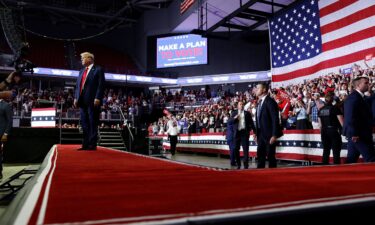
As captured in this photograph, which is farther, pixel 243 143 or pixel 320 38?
pixel 320 38

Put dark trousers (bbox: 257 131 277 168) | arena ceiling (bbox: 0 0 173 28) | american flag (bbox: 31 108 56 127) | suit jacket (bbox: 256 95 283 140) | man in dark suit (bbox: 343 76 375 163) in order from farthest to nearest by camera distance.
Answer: arena ceiling (bbox: 0 0 173 28), american flag (bbox: 31 108 56 127), dark trousers (bbox: 257 131 277 168), suit jacket (bbox: 256 95 283 140), man in dark suit (bbox: 343 76 375 163)

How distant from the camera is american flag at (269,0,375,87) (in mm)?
11337

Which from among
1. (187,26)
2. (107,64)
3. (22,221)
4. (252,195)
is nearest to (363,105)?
(252,195)

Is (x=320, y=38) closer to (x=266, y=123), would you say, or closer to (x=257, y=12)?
(x=257, y=12)

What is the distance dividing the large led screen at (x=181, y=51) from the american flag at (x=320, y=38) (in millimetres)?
9744

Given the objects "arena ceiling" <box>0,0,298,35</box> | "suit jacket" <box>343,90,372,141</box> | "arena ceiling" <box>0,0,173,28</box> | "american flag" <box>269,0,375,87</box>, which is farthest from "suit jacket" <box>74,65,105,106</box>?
"arena ceiling" <box>0,0,173,28</box>

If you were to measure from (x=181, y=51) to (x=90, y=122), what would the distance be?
2240 cm

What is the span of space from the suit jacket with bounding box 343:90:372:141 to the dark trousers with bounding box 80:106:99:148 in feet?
11.1

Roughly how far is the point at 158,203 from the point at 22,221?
0.37 meters

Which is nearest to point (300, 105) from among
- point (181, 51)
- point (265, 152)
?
point (265, 152)

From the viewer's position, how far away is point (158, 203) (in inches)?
39.4

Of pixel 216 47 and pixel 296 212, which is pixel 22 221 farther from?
pixel 216 47

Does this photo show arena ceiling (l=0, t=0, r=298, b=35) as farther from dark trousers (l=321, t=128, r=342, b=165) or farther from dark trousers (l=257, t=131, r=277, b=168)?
dark trousers (l=257, t=131, r=277, b=168)

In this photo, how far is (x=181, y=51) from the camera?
26.7 meters
